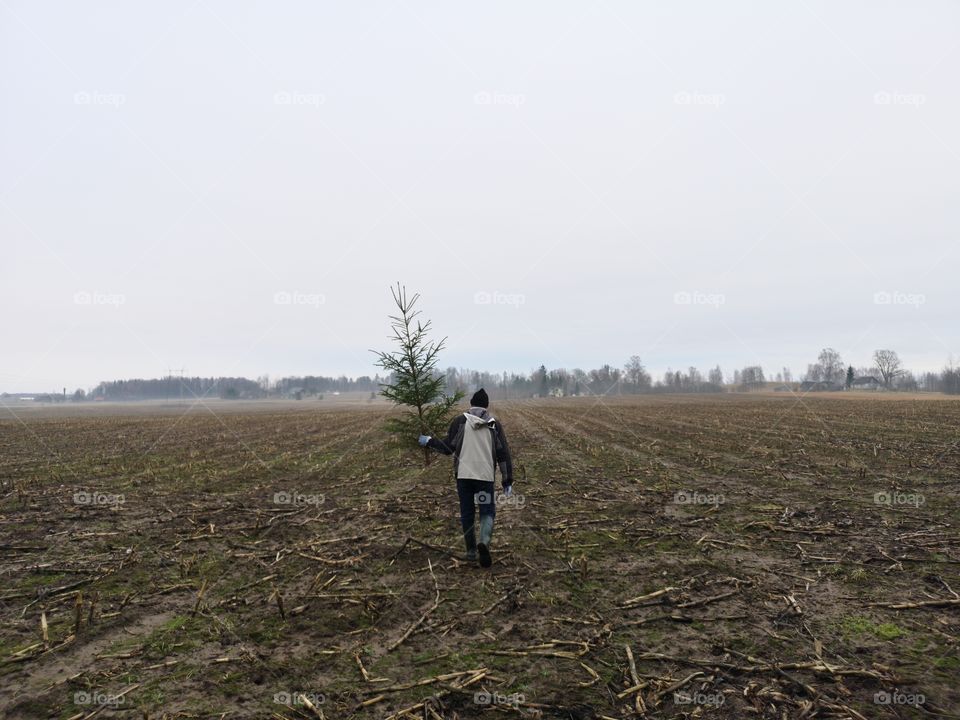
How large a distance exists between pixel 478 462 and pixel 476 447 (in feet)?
0.73

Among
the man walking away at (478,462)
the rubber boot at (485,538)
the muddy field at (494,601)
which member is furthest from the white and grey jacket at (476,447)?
the muddy field at (494,601)

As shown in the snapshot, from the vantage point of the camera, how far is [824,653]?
489cm

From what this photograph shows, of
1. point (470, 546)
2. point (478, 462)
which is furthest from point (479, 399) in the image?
point (470, 546)

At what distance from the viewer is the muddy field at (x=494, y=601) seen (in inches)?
170

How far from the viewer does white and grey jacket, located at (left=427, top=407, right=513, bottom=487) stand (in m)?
7.34

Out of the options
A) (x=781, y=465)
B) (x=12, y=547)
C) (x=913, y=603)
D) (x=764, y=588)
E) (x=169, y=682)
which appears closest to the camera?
(x=169, y=682)

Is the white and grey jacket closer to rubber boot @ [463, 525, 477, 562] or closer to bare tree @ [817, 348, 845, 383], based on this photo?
rubber boot @ [463, 525, 477, 562]

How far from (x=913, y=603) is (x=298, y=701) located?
666cm

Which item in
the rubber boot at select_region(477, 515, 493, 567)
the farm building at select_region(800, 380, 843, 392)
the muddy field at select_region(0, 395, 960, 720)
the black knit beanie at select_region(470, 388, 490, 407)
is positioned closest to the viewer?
the muddy field at select_region(0, 395, 960, 720)

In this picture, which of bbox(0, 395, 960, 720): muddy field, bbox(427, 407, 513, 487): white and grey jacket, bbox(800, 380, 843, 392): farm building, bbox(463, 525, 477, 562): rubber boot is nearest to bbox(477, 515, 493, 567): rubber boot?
bbox(0, 395, 960, 720): muddy field

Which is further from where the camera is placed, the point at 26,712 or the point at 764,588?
the point at 764,588

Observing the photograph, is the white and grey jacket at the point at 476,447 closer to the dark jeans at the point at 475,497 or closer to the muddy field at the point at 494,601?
the dark jeans at the point at 475,497

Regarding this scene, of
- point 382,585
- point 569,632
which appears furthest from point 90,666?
point 569,632

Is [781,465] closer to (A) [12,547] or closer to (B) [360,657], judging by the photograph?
(B) [360,657]
